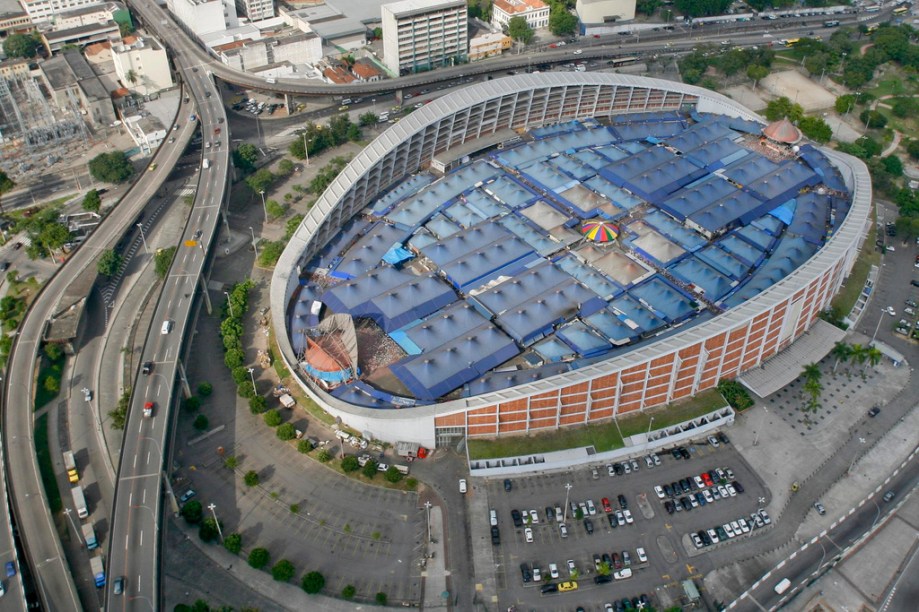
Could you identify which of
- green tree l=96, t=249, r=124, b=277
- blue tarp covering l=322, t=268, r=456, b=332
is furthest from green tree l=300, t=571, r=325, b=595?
green tree l=96, t=249, r=124, b=277

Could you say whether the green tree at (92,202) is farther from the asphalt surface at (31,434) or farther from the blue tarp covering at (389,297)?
the blue tarp covering at (389,297)

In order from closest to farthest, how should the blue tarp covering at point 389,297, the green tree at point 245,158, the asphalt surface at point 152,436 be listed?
the asphalt surface at point 152,436 → the blue tarp covering at point 389,297 → the green tree at point 245,158

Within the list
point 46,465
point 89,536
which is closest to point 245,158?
point 46,465

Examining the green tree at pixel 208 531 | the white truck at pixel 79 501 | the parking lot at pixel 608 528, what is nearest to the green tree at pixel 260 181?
the white truck at pixel 79 501

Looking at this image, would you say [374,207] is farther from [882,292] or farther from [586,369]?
[882,292]

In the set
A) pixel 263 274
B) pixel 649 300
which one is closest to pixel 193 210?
pixel 263 274

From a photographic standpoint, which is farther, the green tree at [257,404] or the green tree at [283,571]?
the green tree at [257,404]
